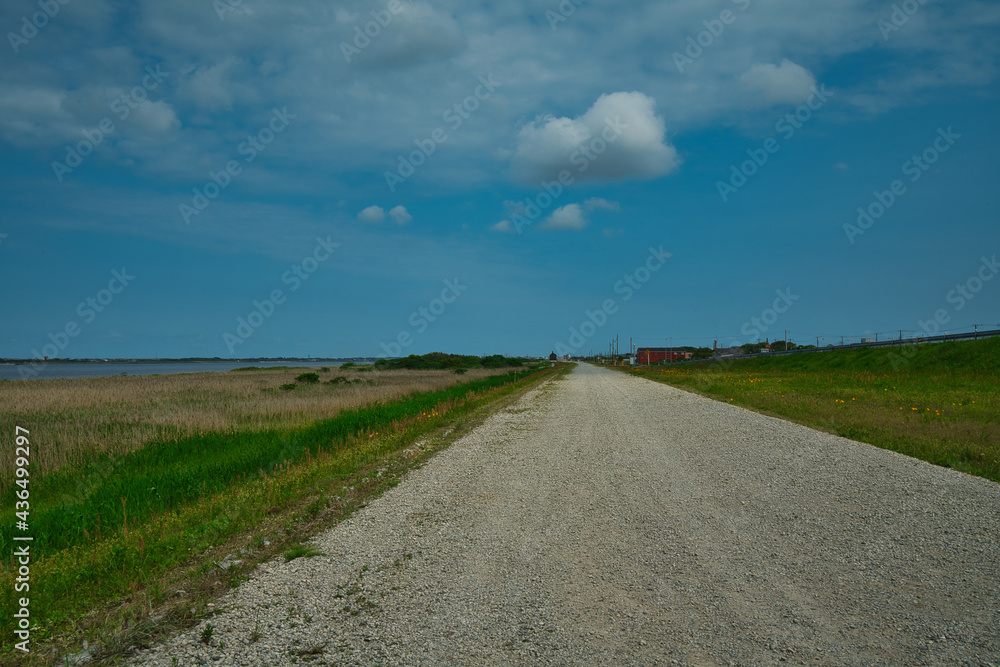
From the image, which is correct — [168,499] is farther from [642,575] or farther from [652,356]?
[652,356]

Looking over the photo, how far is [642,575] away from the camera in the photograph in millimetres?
5430

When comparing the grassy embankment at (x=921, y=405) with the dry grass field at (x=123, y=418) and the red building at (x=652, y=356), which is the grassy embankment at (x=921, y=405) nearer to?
the dry grass field at (x=123, y=418)

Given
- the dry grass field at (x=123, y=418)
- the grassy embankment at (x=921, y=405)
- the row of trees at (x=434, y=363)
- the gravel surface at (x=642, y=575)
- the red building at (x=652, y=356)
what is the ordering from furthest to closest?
the red building at (x=652, y=356) → the row of trees at (x=434, y=363) → the dry grass field at (x=123, y=418) → the grassy embankment at (x=921, y=405) → the gravel surface at (x=642, y=575)

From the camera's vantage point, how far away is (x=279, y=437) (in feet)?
52.3

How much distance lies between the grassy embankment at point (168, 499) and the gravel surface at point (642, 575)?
0.62 metres

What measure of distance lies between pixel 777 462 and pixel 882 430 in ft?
17.9

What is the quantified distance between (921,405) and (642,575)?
17723 mm

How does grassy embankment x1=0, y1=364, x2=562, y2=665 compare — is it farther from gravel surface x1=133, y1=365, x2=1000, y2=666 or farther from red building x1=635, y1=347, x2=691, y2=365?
red building x1=635, y1=347, x2=691, y2=365

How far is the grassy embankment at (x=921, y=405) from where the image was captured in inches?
458

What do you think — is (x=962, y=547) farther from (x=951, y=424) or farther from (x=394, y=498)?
(x=951, y=424)

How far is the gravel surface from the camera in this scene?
411cm

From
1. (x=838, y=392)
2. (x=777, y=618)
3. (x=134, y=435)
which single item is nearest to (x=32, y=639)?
(x=777, y=618)

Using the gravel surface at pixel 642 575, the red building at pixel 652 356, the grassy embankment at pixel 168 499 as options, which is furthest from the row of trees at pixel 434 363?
the gravel surface at pixel 642 575

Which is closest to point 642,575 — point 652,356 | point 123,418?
point 123,418
